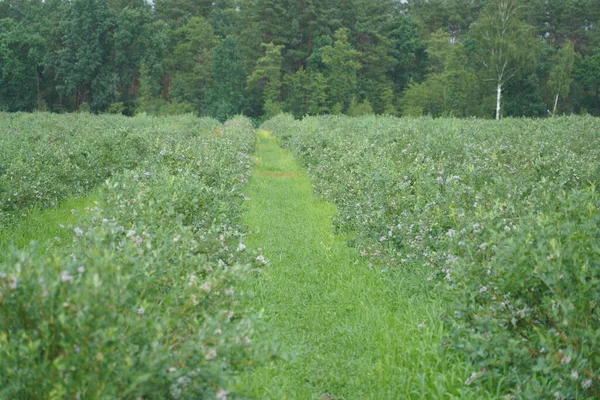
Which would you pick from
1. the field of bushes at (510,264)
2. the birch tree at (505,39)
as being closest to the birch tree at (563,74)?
the birch tree at (505,39)

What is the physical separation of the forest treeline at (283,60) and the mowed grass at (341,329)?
39.9m

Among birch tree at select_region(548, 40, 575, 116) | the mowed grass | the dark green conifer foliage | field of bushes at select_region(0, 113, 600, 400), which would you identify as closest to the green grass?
field of bushes at select_region(0, 113, 600, 400)

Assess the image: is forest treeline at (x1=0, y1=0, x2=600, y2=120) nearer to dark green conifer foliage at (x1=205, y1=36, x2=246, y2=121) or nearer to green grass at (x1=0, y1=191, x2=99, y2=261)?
dark green conifer foliage at (x1=205, y1=36, x2=246, y2=121)

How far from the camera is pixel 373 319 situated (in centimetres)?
556

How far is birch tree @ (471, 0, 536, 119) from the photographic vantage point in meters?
41.0

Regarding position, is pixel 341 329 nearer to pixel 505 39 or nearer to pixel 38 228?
pixel 38 228

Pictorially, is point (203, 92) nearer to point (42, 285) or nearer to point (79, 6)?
point (79, 6)

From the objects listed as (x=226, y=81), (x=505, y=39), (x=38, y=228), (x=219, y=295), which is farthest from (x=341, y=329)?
(x=226, y=81)

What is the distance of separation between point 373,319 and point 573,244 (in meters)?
2.38

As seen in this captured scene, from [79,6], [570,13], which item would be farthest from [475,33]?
[79,6]

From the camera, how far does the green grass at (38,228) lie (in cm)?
806

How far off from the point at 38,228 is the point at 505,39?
39.5 m

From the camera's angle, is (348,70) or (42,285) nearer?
(42,285)

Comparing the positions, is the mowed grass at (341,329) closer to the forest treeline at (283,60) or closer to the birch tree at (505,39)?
the birch tree at (505,39)
